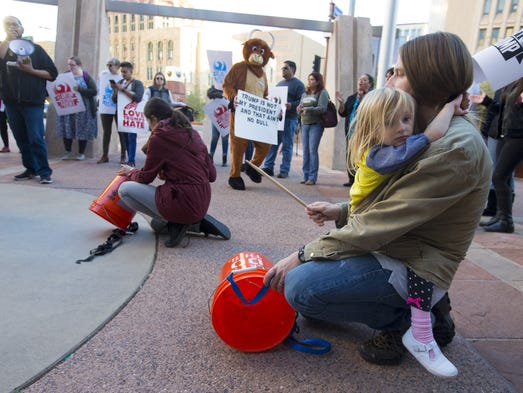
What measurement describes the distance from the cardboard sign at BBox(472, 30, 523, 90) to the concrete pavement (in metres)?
1.51

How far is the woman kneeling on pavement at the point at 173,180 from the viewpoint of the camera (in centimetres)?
357

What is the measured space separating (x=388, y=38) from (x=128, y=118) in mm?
4983

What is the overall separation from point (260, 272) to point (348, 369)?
2.06ft

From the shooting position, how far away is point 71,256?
3.33 m

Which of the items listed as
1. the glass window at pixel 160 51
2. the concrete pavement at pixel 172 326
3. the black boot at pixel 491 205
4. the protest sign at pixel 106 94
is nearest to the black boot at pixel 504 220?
the concrete pavement at pixel 172 326

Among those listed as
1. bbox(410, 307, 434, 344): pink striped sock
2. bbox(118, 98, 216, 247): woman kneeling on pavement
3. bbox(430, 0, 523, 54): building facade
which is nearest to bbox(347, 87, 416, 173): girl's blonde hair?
bbox(410, 307, 434, 344): pink striped sock

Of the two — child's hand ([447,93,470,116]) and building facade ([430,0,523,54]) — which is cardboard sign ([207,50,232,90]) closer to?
child's hand ([447,93,470,116])

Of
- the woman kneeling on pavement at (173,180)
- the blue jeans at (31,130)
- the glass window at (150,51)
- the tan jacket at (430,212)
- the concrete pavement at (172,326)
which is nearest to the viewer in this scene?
the tan jacket at (430,212)

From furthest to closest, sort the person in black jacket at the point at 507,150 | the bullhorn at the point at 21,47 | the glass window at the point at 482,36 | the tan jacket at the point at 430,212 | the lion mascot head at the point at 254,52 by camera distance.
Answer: the glass window at the point at 482,36 → the lion mascot head at the point at 254,52 → the bullhorn at the point at 21,47 → the person in black jacket at the point at 507,150 → the tan jacket at the point at 430,212

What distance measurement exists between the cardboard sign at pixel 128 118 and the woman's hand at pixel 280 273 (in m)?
6.12

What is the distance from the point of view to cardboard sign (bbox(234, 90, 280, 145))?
610 cm

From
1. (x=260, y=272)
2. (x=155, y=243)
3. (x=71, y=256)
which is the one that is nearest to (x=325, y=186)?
(x=155, y=243)

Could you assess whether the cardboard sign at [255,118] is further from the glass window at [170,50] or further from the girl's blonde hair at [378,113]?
the glass window at [170,50]

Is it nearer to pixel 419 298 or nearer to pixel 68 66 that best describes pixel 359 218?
pixel 419 298
